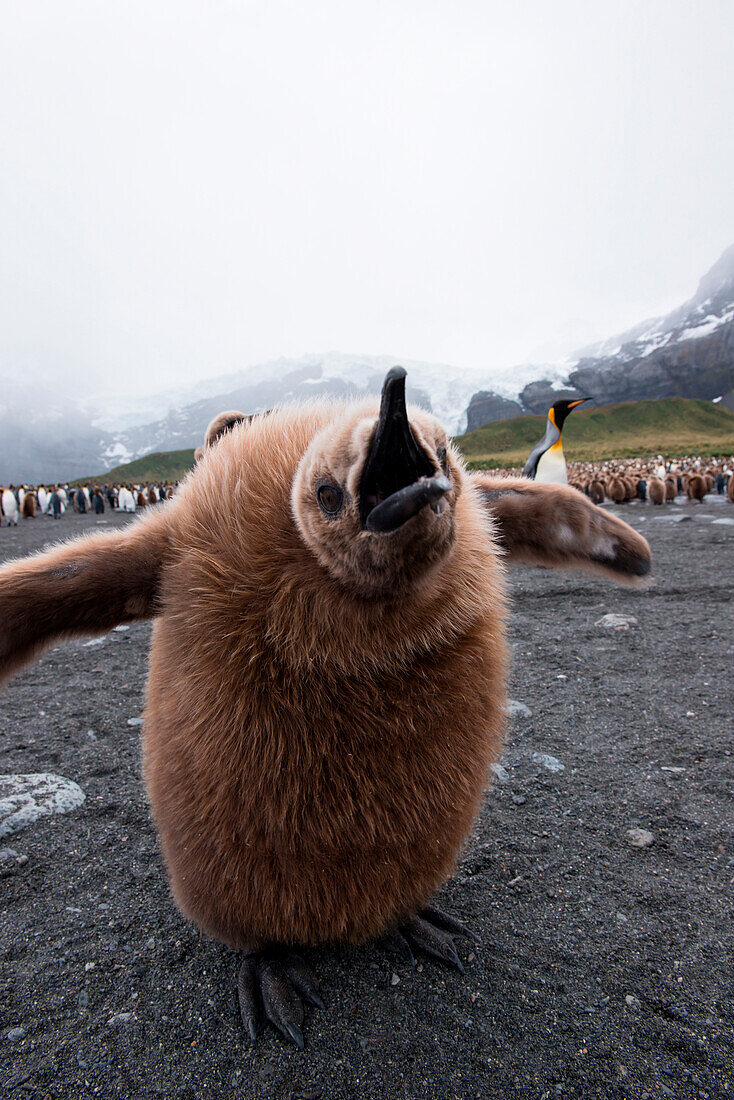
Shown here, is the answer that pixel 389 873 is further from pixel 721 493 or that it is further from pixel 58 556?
pixel 721 493

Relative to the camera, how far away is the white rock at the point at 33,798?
1880mm

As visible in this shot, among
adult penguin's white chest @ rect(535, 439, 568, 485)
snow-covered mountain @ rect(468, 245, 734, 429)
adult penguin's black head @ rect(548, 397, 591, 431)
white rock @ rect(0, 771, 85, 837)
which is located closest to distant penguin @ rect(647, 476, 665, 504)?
adult penguin's black head @ rect(548, 397, 591, 431)

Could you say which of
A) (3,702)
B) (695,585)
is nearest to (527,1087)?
(3,702)

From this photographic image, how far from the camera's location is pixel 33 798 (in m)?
2.00

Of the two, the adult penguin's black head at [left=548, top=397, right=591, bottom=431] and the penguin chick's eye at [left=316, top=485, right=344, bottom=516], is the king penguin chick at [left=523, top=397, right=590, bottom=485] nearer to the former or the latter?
the adult penguin's black head at [left=548, top=397, right=591, bottom=431]

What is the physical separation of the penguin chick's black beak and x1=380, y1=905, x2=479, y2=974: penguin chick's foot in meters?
1.12

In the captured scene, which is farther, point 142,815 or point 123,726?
point 123,726

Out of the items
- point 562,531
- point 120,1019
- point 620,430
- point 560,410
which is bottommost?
point 120,1019

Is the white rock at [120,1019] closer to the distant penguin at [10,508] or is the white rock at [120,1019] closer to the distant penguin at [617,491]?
the distant penguin at [617,491]

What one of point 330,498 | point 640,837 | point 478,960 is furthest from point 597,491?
point 330,498

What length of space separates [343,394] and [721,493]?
1751 cm

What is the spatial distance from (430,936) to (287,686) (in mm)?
797

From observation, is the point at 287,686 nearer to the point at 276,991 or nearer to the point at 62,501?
the point at 276,991

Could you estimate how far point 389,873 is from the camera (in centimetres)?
122
